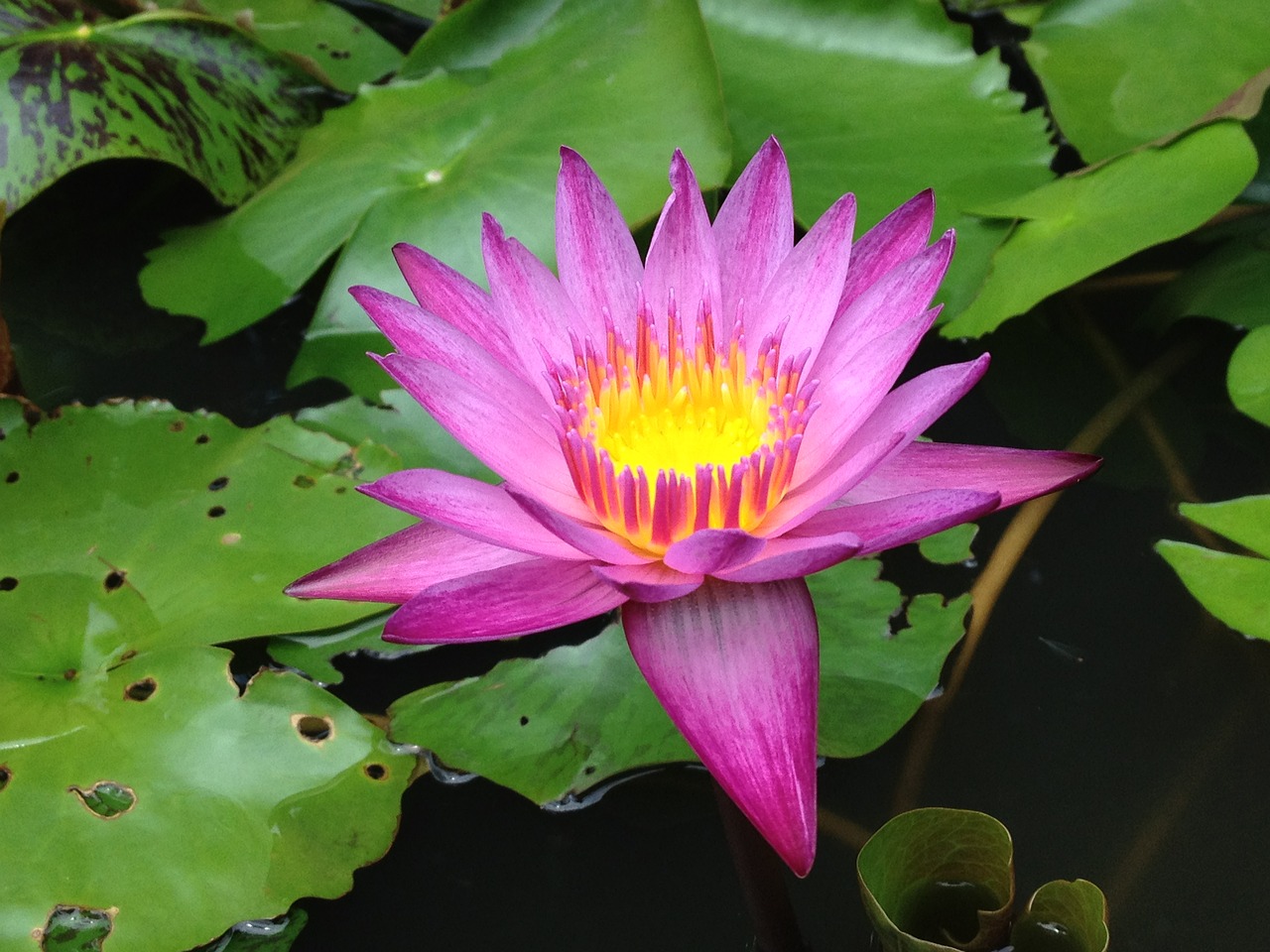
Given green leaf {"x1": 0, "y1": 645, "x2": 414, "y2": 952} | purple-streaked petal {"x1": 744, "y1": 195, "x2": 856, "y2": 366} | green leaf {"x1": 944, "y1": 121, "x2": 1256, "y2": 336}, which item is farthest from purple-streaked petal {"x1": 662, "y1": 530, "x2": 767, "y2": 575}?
green leaf {"x1": 944, "y1": 121, "x2": 1256, "y2": 336}

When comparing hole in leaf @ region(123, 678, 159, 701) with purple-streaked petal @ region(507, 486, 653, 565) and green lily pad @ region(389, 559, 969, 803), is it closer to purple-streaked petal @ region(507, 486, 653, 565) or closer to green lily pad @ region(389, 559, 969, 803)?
green lily pad @ region(389, 559, 969, 803)

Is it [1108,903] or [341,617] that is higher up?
[341,617]

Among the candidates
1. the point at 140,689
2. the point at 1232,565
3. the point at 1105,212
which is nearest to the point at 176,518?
the point at 140,689

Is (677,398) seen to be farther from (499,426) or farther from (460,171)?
(460,171)

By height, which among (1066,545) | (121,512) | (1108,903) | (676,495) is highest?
(676,495)

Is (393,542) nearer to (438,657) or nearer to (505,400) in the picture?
(505,400)

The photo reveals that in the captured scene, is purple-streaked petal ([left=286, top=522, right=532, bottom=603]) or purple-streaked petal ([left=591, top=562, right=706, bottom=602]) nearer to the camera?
purple-streaked petal ([left=591, top=562, right=706, bottom=602])

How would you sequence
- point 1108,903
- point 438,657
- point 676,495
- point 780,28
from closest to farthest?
point 676,495, point 1108,903, point 438,657, point 780,28

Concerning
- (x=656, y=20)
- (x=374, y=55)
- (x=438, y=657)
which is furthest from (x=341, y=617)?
(x=374, y=55)
